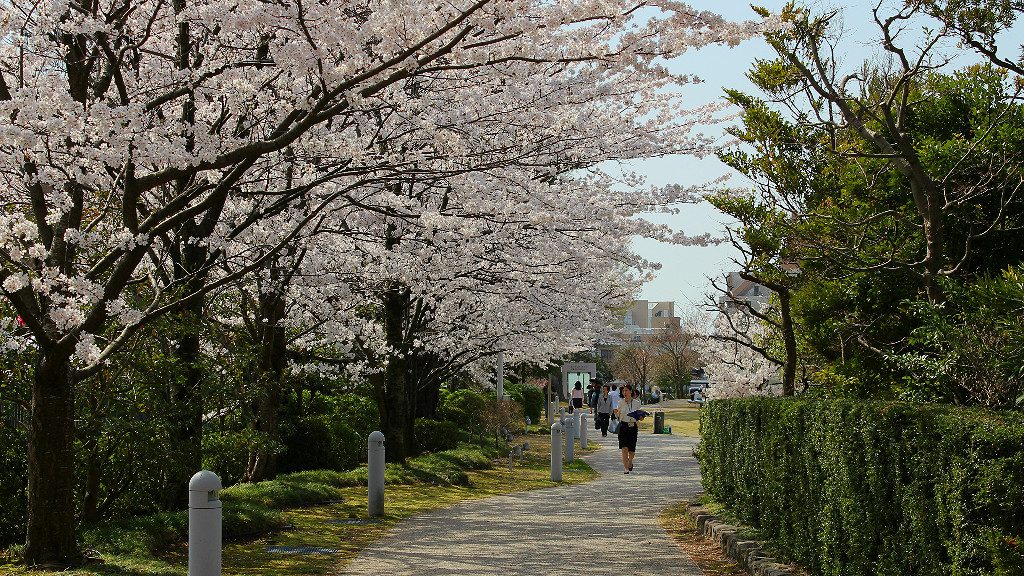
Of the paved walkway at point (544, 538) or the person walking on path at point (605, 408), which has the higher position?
the person walking on path at point (605, 408)

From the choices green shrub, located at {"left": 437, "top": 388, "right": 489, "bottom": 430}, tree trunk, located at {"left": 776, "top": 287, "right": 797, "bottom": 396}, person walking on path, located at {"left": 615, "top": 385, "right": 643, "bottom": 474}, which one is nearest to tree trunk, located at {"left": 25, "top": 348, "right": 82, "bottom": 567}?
tree trunk, located at {"left": 776, "top": 287, "right": 797, "bottom": 396}

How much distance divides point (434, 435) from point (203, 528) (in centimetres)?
1768

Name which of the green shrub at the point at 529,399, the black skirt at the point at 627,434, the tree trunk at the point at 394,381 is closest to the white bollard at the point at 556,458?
the black skirt at the point at 627,434

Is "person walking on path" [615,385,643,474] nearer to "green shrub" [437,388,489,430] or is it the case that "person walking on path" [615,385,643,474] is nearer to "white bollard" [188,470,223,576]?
"green shrub" [437,388,489,430]

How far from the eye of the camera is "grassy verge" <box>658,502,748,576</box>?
29.2ft

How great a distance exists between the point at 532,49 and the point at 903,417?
13.0 ft

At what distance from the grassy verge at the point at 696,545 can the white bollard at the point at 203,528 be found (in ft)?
13.6

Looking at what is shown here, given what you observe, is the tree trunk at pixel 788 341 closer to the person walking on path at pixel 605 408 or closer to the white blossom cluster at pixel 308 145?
the white blossom cluster at pixel 308 145

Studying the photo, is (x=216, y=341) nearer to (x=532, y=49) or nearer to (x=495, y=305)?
(x=532, y=49)

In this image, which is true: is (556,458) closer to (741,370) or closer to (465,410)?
(741,370)

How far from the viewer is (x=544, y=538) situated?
10695 mm

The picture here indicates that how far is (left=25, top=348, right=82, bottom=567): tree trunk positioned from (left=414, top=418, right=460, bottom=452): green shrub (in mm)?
16223

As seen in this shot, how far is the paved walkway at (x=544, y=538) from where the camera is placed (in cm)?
887

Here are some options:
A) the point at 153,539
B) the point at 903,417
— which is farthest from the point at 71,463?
the point at 903,417
